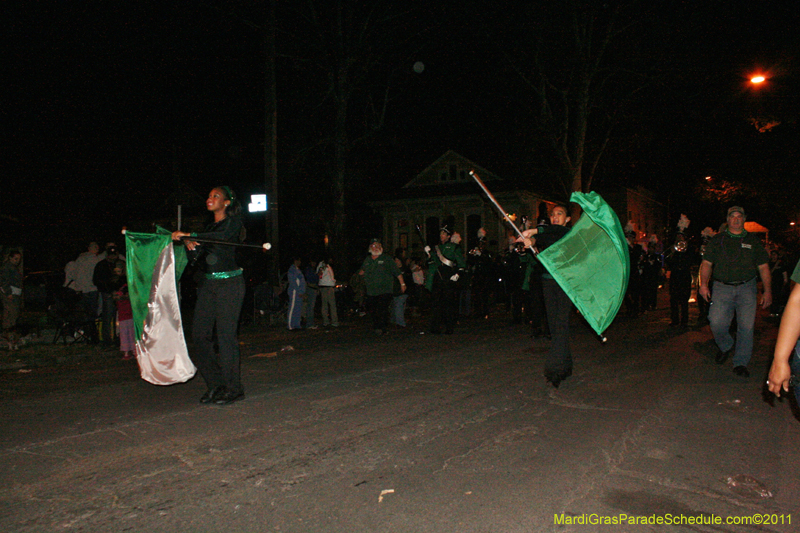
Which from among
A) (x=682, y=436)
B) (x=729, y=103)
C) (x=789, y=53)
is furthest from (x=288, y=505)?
(x=729, y=103)

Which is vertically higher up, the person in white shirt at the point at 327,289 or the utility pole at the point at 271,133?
the utility pole at the point at 271,133

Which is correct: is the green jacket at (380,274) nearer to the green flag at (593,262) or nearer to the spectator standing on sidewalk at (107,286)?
the spectator standing on sidewalk at (107,286)

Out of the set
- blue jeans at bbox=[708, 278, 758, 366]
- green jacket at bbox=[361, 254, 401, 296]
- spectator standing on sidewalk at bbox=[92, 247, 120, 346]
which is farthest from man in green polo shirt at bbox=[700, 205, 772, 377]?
spectator standing on sidewalk at bbox=[92, 247, 120, 346]

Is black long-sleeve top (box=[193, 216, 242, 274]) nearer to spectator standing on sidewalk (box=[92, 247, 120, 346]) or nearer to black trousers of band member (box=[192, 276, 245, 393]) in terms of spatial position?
black trousers of band member (box=[192, 276, 245, 393])

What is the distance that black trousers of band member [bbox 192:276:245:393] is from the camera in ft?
18.7

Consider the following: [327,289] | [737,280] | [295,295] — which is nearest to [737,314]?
[737,280]

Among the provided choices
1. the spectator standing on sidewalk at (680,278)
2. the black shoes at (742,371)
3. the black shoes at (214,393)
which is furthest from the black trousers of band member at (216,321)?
the spectator standing on sidewalk at (680,278)

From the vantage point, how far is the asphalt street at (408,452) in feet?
11.3

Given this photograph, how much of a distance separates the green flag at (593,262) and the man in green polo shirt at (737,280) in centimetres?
208

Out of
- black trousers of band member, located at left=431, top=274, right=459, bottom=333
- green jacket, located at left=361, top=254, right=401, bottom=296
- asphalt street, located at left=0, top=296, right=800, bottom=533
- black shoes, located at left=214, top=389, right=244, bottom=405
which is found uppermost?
green jacket, located at left=361, top=254, right=401, bottom=296

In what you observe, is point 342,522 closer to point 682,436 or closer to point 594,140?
point 682,436

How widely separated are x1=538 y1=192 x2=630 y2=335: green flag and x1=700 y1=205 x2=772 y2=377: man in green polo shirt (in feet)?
6.83

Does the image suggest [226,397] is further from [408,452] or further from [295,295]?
[295,295]

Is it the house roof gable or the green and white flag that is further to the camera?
the house roof gable
